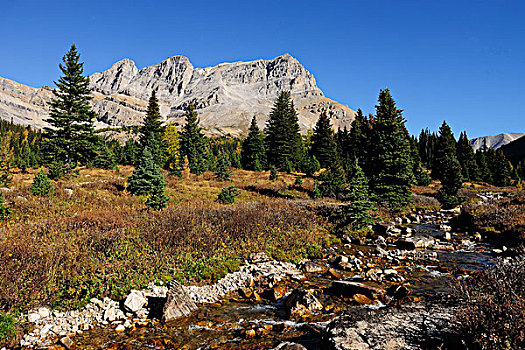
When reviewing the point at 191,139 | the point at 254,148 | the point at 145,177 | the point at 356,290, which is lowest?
the point at 356,290

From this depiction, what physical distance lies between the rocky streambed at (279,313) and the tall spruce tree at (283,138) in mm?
43617

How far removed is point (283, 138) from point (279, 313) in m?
49.7

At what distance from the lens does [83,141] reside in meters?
33.6

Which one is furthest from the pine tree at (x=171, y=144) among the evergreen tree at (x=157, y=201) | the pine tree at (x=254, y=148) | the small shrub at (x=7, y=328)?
the small shrub at (x=7, y=328)

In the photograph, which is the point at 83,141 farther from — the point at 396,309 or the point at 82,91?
the point at 396,309

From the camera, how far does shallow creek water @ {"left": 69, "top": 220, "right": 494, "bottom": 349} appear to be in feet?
18.5

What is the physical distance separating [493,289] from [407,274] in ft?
15.6

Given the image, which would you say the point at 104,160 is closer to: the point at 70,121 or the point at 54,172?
the point at 70,121

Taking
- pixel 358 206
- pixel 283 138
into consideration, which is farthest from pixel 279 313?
pixel 283 138

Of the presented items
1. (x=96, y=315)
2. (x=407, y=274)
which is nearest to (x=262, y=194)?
(x=407, y=274)

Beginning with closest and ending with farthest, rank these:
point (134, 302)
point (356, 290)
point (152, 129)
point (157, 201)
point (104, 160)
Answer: point (134, 302), point (356, 290), point (157, 201), point (104, 160), point (152, 129)

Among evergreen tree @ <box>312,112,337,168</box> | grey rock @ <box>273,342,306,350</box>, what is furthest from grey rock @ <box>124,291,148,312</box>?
evergreen tree @ <box>312,112,337,168</box>

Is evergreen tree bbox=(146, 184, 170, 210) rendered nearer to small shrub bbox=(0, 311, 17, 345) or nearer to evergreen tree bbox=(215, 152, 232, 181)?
small shrub bbox=(0, 311, 17, 345)

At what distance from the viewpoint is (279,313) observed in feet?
22.8
